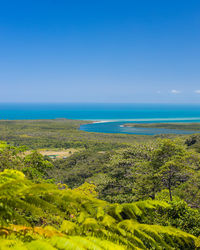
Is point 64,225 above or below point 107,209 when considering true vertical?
above

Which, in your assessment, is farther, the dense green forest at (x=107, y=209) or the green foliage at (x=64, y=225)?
the dense green forest at (x=107, y=209)

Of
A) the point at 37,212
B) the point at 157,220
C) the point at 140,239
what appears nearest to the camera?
the point at 37,212

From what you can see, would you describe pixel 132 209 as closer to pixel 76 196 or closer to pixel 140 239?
pixel 140 239

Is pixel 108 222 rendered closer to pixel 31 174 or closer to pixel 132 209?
pixel 132 209

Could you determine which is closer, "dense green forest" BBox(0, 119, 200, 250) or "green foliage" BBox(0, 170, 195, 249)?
"green foliage" BBox(0, 170, 195, 249)

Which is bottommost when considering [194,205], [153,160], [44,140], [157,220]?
[44,140]

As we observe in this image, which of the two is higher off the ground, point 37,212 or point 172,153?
point 37,212

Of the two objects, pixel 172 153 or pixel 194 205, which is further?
pixel 172 153

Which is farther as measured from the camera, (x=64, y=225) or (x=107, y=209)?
(x=107, y=209)

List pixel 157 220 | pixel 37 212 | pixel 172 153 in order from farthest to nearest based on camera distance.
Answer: pixel 172 153 < pixel 157 220 < pixel 37 212

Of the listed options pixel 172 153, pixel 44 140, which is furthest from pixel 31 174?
pixel 44 140
